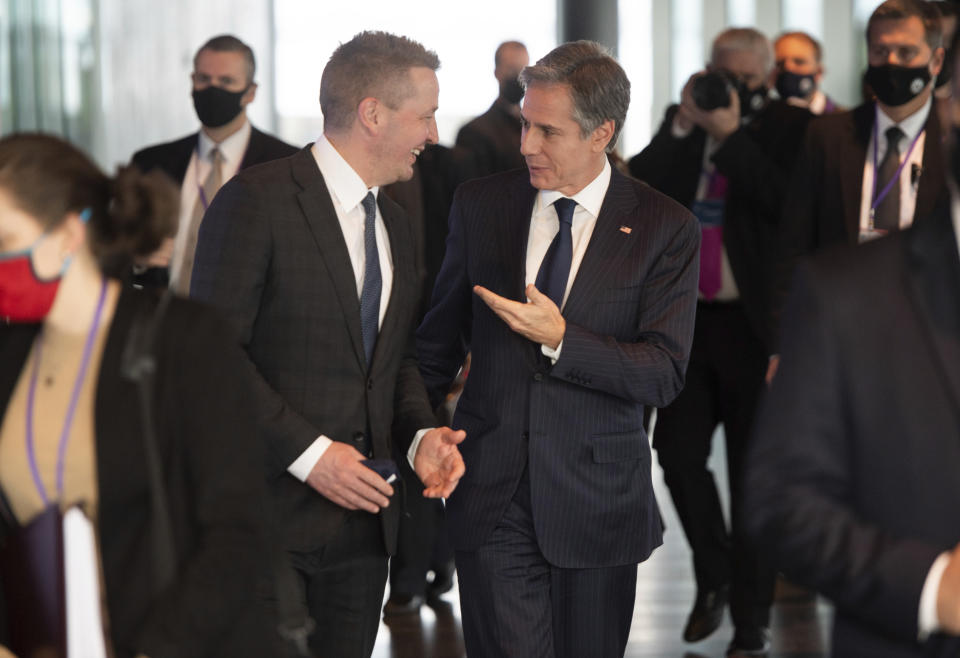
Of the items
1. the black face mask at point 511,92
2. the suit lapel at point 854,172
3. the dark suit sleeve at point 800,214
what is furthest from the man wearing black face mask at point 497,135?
the suit lapel at point 854,172

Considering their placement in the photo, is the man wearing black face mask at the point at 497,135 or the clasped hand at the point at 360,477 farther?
the man wearing black face mask at the point at 497,135

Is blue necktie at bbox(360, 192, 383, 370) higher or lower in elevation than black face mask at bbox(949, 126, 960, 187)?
lower

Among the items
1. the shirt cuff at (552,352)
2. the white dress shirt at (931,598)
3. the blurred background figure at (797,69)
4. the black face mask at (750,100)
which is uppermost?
the blurred background figure at (797,69)

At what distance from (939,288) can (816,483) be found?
0.27m

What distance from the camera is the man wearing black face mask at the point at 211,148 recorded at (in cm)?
448

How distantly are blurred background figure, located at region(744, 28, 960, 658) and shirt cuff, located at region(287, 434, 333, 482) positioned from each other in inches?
47.4

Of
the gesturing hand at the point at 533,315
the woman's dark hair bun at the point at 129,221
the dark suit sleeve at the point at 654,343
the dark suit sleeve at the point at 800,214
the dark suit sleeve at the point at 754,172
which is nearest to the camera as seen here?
the woman's dark hair bun at the point at 129,221

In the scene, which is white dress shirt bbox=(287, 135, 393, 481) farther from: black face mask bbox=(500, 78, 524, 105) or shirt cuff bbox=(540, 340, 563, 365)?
black face mask bbox=(500, 78, 524, 105)

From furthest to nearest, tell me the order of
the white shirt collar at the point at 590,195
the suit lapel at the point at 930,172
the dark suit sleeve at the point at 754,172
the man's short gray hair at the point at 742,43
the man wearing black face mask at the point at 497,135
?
the man wearing black face mask at the point at 497,135
the man's short gray hair at the point at 742,43
the dark suit sleeve at the point at 754,172
the suit lapel at the point at 930,172
the white shirt collar at the point at 590,195

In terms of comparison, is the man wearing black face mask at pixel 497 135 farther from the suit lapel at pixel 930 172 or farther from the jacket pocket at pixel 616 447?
the jacket pocket at pixel 616 447

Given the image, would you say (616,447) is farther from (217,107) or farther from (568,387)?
(217,107)

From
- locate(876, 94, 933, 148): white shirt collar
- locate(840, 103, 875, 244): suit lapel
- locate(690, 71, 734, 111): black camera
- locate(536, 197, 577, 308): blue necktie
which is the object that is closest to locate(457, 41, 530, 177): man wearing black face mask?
locate(690, 71, 734, 111): black camera

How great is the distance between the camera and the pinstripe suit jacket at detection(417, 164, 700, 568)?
9.48 ft

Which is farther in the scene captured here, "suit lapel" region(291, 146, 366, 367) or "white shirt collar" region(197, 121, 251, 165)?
"white shirt collar" region(197, 121, 251, 165)
